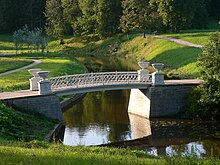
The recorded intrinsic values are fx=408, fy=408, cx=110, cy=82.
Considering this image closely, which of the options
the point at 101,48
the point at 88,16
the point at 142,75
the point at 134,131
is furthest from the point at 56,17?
the point at 134,131

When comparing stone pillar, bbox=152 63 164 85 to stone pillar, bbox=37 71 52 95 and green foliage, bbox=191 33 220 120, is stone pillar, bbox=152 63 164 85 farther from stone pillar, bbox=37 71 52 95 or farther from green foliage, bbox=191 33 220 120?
stone pillar, bbox=37 71 52 95

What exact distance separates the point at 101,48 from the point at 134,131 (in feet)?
177

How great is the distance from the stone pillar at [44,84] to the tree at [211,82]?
10117mm

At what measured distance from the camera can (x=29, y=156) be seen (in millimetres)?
11008

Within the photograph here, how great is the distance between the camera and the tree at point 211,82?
27.0 metres

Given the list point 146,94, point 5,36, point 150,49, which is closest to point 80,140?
point 146,94

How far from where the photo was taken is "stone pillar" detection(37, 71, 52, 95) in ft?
86.7

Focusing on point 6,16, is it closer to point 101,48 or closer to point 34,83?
point 101,48

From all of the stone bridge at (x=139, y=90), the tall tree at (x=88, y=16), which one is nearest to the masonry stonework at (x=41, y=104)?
the stone bridge at (x=139, y=90)

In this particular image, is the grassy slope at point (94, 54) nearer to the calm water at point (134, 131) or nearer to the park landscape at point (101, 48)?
the park landscape at point (101, 48)

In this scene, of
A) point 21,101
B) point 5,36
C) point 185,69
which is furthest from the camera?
point 5,36

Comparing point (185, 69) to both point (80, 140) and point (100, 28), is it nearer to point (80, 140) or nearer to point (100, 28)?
point (80, 140)

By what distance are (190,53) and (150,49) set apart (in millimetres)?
14393

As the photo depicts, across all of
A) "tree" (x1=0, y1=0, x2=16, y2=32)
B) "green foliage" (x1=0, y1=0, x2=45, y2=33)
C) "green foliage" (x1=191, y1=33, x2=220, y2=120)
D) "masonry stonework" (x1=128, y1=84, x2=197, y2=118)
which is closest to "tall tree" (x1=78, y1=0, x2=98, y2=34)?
"green foliage" (x1=0, y1=0, x2=45, y2=33)
